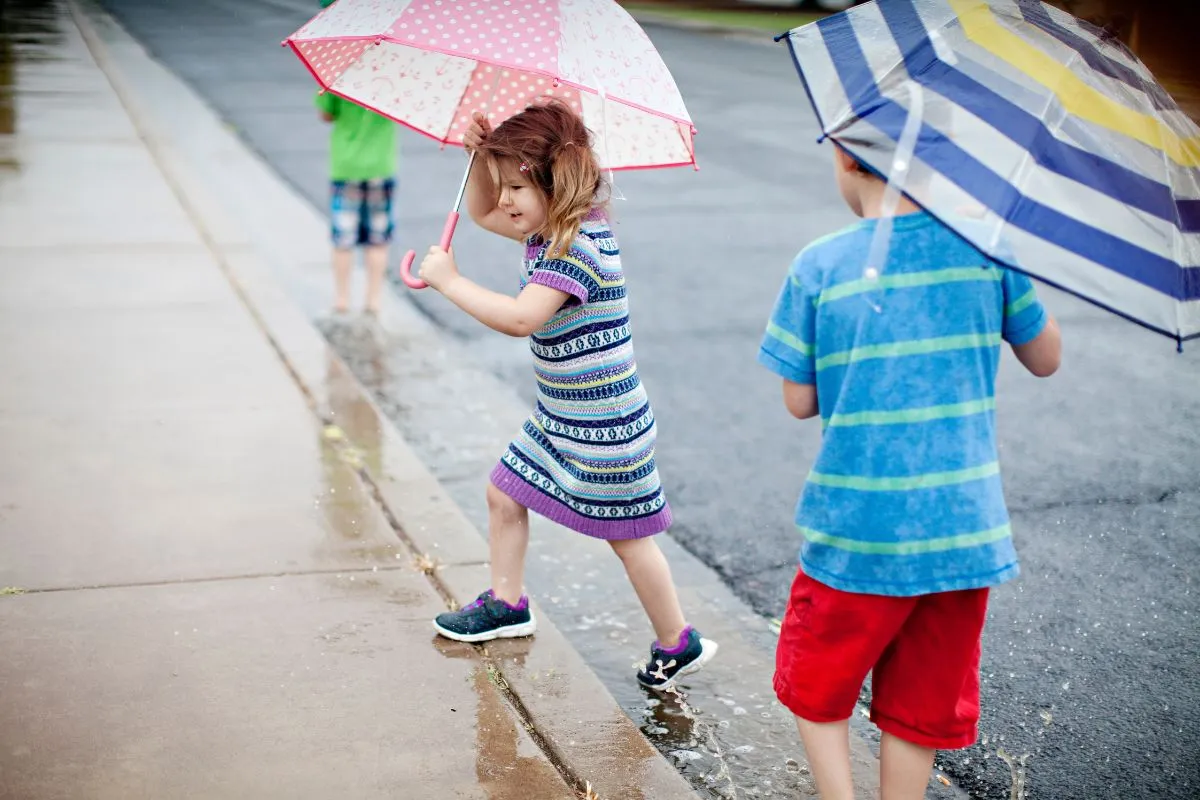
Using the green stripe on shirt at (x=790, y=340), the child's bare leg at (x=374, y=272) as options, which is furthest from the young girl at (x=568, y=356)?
the child's bare leg at (x=374, y=272)

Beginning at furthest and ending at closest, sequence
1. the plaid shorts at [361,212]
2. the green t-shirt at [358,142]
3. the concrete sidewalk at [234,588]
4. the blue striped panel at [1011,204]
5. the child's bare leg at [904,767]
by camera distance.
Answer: the plaid shorts at [361,212], the green t-shirt at [358,142], the concrete sidewalk at [234,588], the child's bare leg at [904,767], the blue striped panel at [1011,204]

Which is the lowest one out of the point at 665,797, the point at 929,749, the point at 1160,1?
the point at 665,797

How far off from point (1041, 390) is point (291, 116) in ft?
32.7

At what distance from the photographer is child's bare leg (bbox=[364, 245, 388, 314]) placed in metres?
6.90

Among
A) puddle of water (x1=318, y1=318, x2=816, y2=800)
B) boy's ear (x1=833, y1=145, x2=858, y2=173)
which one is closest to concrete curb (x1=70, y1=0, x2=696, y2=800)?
puddle of water (x1=318, y1=318, x2=816, y2=800)

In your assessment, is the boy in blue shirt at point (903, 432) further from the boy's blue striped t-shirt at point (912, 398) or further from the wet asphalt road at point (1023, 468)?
the wet asphalt road at point (1023, 468)

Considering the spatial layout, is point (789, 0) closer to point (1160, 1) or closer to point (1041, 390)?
point (1041, 390)

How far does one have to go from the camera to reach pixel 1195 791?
124 inches

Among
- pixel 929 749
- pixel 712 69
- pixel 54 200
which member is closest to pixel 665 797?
pixel 929 749

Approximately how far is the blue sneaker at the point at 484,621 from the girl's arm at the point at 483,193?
3.27 feet

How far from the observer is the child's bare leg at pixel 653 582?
11.3 feet

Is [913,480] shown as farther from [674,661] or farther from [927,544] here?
[674,661]

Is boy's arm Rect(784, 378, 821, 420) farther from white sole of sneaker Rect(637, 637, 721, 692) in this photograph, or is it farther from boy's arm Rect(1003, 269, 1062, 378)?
white sole of sneaker Rect(637, 637, 721, 692)

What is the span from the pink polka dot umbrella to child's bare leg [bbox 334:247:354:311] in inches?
123
